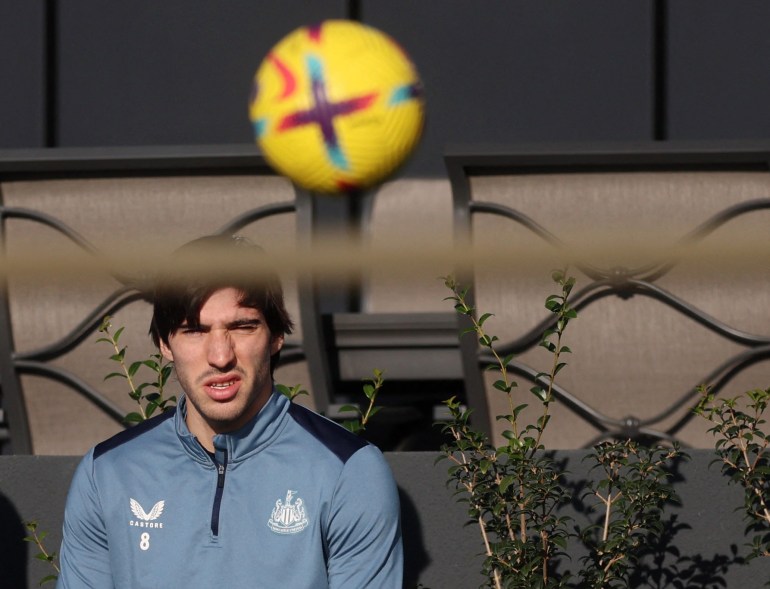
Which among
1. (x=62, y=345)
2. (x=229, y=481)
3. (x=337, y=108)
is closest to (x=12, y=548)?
(x=62, y=345)

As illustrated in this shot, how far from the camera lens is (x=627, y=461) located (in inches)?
181

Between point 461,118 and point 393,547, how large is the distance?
6.58 m

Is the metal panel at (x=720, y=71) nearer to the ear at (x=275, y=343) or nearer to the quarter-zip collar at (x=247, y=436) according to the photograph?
the ear at (x=275, y=343)

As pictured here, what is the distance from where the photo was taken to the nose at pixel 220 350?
386cm

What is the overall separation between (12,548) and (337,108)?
187 cm

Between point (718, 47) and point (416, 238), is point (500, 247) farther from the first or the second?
point (718, 47)

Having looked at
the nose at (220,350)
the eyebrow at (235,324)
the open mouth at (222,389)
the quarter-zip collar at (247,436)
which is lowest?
the quarter-zip collar at (247,436)

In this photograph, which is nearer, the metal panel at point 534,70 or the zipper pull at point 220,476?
the zipper pull at point 220,476

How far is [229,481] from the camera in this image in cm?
394

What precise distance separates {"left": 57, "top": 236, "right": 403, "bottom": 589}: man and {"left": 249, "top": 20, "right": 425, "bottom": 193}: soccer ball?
83 centimetres

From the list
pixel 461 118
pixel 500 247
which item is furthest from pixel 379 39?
pixel 461 118

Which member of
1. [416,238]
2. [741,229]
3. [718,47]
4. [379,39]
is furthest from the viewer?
[718,47]

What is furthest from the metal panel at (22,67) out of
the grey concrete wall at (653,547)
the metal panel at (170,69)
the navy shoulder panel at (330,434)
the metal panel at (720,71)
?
the navy shoulder panel at (330,434)

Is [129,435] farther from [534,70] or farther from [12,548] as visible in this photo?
[534,70]
